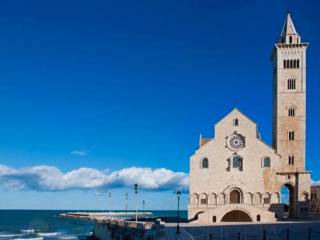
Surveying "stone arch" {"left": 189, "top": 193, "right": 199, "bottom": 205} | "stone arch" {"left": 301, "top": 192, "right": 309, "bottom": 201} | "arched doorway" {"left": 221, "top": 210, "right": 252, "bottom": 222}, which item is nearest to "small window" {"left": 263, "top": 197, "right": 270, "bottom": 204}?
"stone arch" {"left": 301, "top": 192, "right": 309, "bottom": 201}

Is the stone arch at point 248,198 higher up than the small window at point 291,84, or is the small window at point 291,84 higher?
the small window at point 291,84

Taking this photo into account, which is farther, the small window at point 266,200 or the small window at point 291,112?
the small window at point 291,112

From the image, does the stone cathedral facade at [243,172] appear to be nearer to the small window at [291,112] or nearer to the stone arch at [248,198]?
the stone arch at [248,198]

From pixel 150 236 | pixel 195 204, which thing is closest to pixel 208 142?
pixel 195 204

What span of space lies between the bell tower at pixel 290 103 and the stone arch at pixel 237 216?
11089 mm

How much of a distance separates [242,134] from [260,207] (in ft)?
31.8

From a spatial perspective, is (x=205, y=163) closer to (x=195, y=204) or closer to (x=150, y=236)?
(x=195, y=204)

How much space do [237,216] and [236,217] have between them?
315mm

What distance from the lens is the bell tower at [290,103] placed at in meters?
70.1

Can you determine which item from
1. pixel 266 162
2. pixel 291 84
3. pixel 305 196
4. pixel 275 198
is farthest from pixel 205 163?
pixel 291 84

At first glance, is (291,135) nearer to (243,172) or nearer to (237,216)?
(243,172)

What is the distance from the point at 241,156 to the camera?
6712cm

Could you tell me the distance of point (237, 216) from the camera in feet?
207

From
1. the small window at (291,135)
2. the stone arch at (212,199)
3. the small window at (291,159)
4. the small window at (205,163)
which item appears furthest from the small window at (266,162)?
the stone arch at (212,199)
